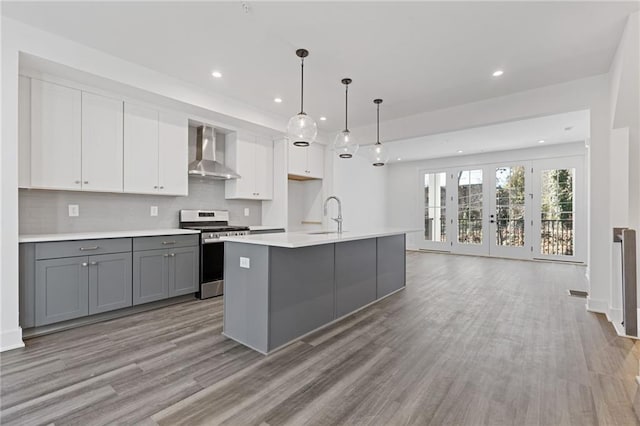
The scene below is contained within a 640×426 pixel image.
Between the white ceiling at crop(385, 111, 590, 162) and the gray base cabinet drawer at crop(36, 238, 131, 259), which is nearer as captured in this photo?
the gray base cabinet drawer at crop(36, 238, 131, 259)

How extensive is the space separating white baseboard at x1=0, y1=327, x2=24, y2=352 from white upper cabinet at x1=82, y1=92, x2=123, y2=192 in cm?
140

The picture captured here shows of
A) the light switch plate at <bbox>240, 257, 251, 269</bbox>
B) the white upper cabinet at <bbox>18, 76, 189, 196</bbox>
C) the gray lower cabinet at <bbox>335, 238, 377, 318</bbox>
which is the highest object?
the white upper cabinet at <bbox>18, 76, 189, 196</bbox>

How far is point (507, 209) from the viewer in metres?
7.56

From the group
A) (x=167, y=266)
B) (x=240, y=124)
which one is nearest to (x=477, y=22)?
(x=240, y=124)

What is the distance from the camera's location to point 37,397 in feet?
5.98

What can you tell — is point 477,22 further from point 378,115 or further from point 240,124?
point 240,124

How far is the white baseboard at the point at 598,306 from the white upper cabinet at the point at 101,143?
5469 millimetres

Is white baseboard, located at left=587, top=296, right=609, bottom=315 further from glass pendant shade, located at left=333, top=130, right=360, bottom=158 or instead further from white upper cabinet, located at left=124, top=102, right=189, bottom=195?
white upper cabinet, located at left=124, top=102, right=189, bottom=195

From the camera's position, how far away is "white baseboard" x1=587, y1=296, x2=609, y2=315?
132 inches

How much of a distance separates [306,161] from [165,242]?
2864mm

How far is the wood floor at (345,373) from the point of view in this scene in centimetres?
169

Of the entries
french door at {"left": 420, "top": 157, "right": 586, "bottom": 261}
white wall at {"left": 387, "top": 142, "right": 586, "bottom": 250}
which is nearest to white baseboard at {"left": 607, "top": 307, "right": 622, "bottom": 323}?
french door at {"left": 420, "top": 157, "right": 586, "bottom": 261}

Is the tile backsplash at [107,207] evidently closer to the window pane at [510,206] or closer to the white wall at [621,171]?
the white wall at [621,171]

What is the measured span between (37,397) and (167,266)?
70.5 inches
